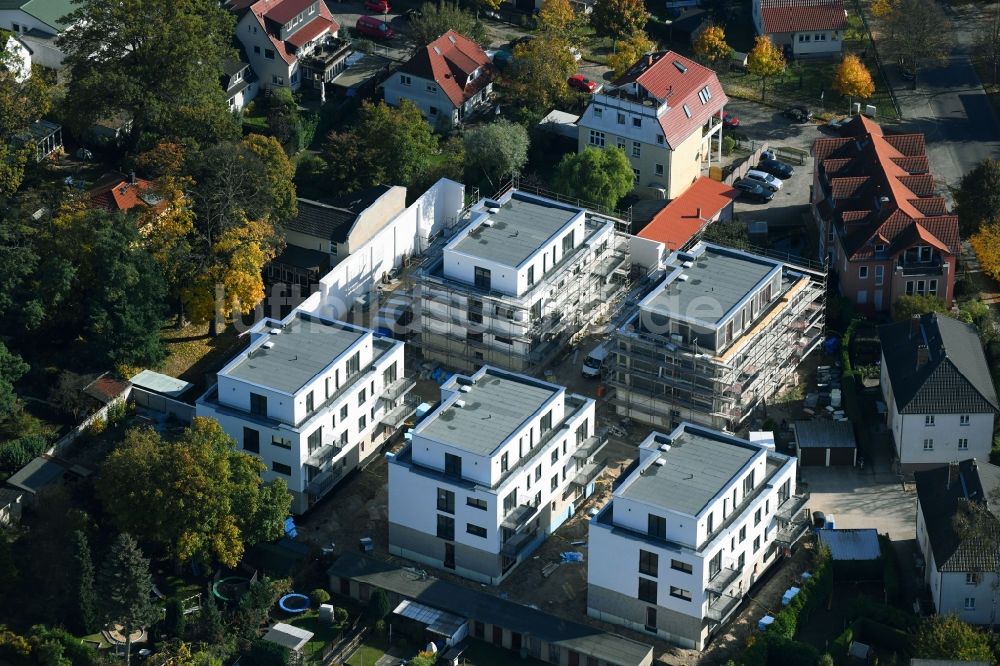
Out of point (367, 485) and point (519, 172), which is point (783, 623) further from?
point (519, 172)

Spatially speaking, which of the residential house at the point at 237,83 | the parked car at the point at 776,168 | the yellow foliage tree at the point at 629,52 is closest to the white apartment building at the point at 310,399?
the residential house at the point at 237,83

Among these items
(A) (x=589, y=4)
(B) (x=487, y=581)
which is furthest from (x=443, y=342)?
(A) (x=589, y=4)

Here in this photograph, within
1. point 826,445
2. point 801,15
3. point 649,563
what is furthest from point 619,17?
point 649,563

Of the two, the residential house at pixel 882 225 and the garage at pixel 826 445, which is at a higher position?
the residential house at pixel 882 225

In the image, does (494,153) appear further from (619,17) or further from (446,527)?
(446,527)

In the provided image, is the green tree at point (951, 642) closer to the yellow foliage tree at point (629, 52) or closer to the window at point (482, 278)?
the window at point (482, 278)

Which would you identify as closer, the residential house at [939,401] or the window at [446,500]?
the window at [446,500]

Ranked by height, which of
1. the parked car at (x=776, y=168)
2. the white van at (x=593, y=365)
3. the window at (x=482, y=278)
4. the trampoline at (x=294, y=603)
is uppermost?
the window at (x=482, y=278)
